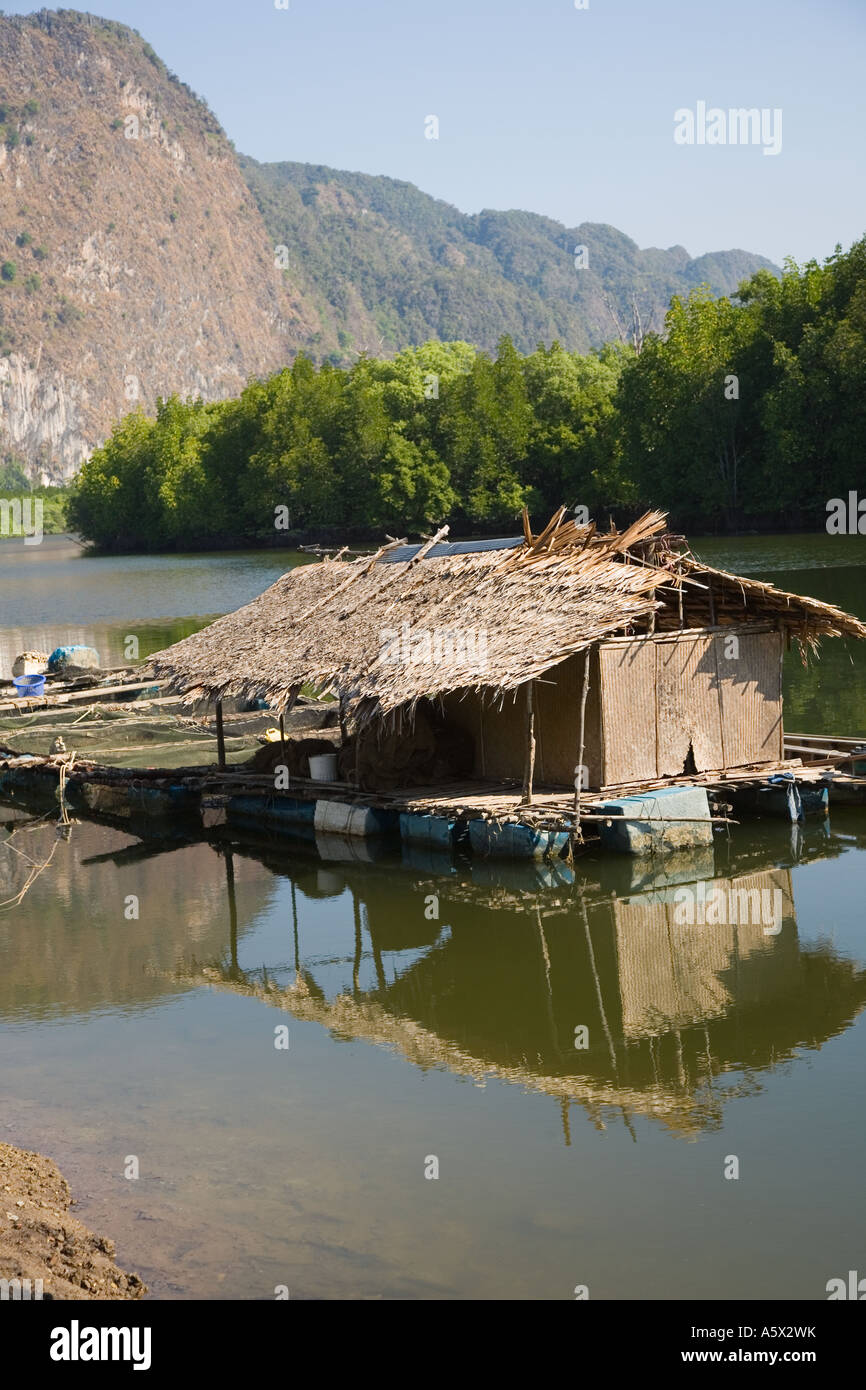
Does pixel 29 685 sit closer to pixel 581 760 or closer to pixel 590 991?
pixel 581 760

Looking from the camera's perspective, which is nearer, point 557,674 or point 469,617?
point 557,674

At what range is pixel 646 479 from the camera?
74438mm

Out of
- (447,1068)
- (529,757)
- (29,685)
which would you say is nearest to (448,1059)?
(447,1068)

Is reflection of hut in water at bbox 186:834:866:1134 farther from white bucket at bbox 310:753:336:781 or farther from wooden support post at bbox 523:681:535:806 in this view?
white bucket at bbox 310:753:336:781

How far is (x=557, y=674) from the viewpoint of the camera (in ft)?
61.3

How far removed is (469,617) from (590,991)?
633cm

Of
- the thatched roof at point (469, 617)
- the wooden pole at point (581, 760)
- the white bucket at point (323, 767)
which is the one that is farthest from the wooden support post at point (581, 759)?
the white bucket at point (323, 767)

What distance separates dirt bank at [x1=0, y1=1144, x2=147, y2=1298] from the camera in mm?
8141

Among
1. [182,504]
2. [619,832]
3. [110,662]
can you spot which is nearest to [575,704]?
[619,832]

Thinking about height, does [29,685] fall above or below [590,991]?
above

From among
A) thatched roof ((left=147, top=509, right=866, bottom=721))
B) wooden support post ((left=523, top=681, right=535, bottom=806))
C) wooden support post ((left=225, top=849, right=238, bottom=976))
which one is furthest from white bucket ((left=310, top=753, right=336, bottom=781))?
wooden support post ((left=523, top=681, right=535, bottom=806))

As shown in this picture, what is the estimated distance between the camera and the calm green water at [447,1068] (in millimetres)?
8961

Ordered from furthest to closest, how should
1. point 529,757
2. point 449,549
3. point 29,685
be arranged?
point 29,685 → point 449,549 → point 529,757
